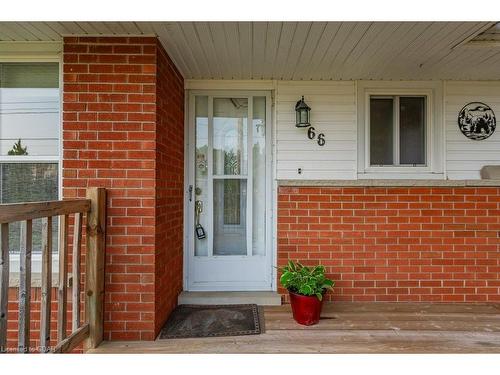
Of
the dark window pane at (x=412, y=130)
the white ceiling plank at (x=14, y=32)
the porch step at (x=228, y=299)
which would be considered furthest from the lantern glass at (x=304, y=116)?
the white ceiling plank at (x=14, y=32)

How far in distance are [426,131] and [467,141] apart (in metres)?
0.41

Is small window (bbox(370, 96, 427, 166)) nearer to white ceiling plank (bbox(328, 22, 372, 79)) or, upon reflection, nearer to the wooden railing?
white ceiling plank (bbox(328, 22, 372, 79))

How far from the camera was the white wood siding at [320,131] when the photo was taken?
3.36 m

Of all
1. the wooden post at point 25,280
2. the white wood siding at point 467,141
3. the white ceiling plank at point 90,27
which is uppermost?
the white ceiling plank at point 90,27

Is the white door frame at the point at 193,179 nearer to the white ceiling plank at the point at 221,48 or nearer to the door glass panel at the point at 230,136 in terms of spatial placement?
the door glass panel at the point at 230,136

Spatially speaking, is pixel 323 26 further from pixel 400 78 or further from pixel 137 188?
pixel 137 188

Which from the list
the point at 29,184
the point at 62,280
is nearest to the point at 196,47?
the point at 29,184

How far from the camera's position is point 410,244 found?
10.9 feet

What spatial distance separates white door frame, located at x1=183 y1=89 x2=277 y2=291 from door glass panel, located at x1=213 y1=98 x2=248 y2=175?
113 mm

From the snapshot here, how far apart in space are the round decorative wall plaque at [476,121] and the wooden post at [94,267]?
3.46 m

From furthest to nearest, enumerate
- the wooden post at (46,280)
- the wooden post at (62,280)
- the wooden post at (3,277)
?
the wooden post at (62,280) < the wooden post at (46,280) < the wooden post at (3,277)

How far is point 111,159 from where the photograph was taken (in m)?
2.54

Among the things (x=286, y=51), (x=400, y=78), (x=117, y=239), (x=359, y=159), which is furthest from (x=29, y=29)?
(x=400, y=78)

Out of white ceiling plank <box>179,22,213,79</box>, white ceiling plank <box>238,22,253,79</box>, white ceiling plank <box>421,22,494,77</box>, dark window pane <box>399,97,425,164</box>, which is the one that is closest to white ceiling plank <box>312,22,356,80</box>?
white ceiling plank <box>238,22,253,79</box>
